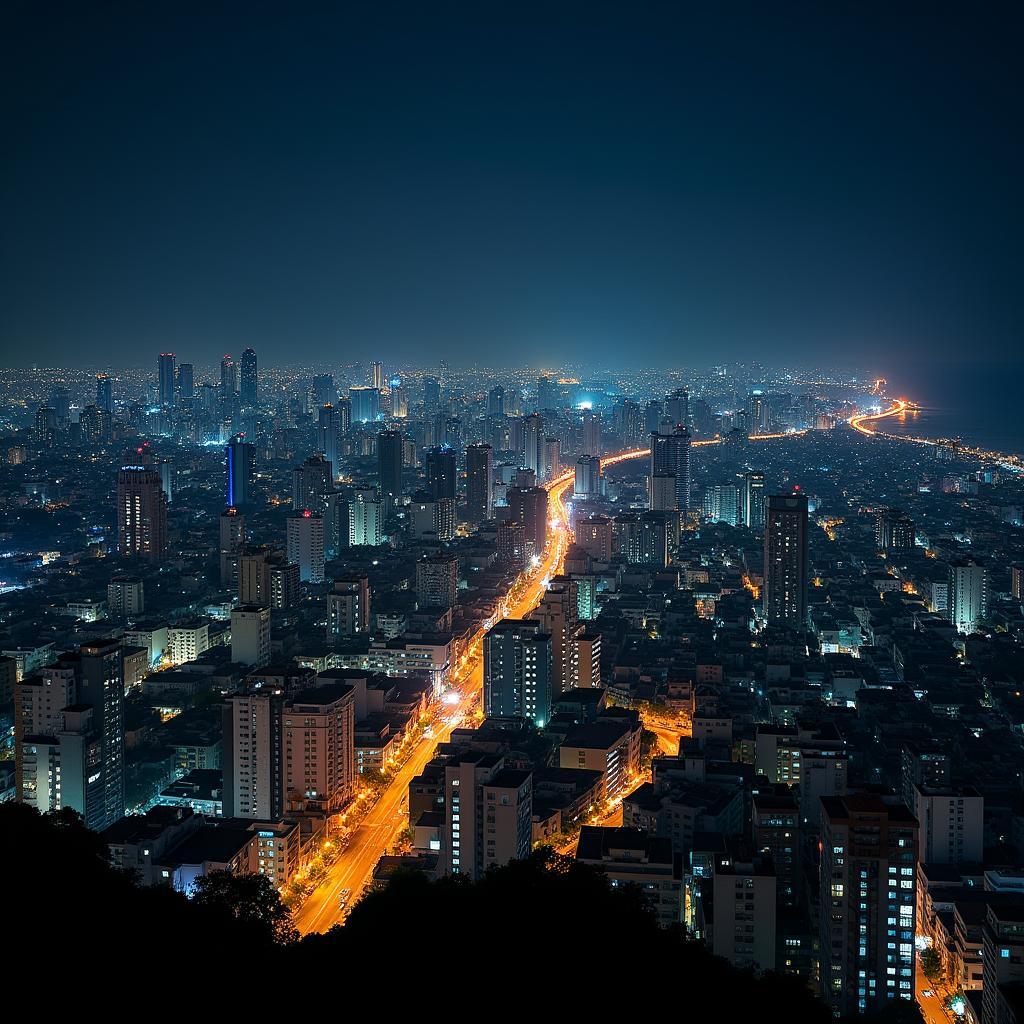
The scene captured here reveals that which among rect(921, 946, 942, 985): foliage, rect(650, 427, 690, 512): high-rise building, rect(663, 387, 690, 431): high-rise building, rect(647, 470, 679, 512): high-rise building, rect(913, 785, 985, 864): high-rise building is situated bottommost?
rect(921, 946, 942, 985): foliage

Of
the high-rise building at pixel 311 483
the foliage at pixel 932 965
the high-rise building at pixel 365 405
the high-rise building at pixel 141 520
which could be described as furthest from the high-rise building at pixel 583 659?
the high-rise building at pixel 365 405

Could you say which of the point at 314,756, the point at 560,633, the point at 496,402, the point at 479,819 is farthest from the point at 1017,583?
the point at 496,402

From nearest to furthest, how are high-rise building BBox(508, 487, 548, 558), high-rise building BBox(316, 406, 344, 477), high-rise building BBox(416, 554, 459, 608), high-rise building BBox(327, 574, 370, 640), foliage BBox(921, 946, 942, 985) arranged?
foliage BBox(921, 946, 942, 985) < high-rise building BBox(327, 574, 370, 640) < high-rise building BBox(416, 554, 459, 608) < high-rise building BBox(508, 487, 548, 558) < high-rise building BBox(316, 406, 344, 477)

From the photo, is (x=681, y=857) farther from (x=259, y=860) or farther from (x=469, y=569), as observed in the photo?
(x=469, y=569)

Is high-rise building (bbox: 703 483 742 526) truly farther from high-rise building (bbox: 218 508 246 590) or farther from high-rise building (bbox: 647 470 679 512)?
high-rise building (bbox: 218 508 246 590)

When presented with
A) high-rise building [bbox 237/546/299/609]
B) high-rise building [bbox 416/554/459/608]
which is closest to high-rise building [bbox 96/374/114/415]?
high-rise building [bbox 237/546/299/609]

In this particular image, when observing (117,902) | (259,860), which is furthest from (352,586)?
(117,902)
